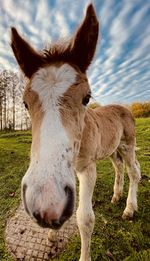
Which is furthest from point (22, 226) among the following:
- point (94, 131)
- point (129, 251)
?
point (94, 131)

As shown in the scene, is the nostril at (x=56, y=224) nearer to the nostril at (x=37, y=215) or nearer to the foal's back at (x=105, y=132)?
the nostril at (x=37, y=215)

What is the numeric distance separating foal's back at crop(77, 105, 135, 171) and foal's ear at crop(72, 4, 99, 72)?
109 cm

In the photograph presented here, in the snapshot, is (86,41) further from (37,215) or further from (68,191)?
(37,215)

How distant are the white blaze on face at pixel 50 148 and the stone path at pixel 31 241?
7.62 ft

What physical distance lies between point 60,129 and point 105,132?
2565 millimetres

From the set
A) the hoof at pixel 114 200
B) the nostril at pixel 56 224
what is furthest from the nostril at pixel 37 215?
the hoof at pixel 114 200

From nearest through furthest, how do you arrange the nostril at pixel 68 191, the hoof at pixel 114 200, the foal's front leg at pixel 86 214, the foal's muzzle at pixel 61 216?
the foal's muzzle at pixel 61 216, the nostril at pixel 68 191, the foal's front leg at pixel 86 214, the hoof at pixel 114 200

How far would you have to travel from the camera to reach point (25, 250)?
13.0 ft

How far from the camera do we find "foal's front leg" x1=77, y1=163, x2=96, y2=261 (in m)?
3.60

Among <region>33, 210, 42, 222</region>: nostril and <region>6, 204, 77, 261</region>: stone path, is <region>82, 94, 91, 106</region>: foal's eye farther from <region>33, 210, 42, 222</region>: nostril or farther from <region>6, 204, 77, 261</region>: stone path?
<region>6, 204, 77, 261</region>: stone path

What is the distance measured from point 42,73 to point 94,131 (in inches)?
63.7

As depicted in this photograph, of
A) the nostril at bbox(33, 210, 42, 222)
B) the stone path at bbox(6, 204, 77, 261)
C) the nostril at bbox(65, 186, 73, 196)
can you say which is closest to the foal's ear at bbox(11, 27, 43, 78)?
the nostril at bbox(65, 186, 73, 196)

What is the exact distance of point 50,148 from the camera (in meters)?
2.03

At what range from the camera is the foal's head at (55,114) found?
5.90 feet
